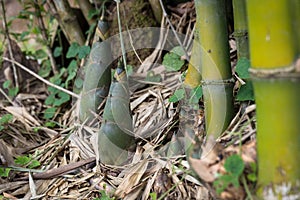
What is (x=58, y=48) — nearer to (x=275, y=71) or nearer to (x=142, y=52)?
(x=142, y=52)

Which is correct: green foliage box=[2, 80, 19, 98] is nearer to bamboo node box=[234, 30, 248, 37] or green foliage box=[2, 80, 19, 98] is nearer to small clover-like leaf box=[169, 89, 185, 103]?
small clover-like leaf box=[169, 89, 185, 103]

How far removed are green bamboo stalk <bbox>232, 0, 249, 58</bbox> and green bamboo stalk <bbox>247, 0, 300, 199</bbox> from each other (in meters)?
0.26

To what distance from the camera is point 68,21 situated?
1706mm

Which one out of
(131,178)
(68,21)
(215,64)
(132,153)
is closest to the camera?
(215,64)

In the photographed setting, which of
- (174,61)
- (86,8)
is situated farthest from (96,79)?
(86,8)

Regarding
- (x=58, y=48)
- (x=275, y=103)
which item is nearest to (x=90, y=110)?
(x=58, y=48)

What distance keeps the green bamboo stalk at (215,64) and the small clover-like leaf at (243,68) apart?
2 cm

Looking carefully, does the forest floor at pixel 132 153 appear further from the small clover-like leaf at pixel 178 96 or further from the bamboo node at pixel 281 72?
the bamboo node at pixel 281 72

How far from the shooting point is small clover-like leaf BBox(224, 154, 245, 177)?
73 cm

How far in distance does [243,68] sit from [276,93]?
0.25 metres

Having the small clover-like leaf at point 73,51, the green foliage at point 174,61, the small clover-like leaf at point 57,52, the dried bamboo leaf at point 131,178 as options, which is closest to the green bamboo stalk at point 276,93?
the dried bamboo leaf at point 131,178

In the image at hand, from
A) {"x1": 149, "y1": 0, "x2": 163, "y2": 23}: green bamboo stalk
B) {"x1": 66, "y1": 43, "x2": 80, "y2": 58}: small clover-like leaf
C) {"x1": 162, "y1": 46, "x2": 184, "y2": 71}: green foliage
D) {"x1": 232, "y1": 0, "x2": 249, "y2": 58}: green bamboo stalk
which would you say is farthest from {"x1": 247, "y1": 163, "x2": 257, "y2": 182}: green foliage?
{"x1": 66, "y1": 43, "x2": 80, "y2": 58}: small clover-like leaf

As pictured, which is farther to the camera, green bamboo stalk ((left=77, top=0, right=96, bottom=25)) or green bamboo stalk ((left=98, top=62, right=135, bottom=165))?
green bamboo stalk ((left=77, top=0, right=96, bottom=25))

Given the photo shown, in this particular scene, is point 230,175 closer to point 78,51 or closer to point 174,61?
point 174,61
